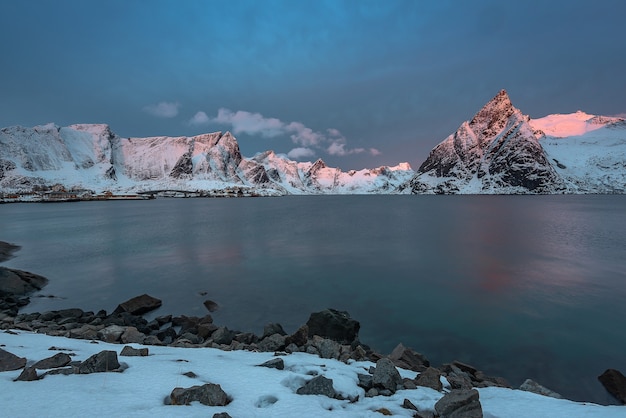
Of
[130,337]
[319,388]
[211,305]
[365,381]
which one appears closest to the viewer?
[319,388]

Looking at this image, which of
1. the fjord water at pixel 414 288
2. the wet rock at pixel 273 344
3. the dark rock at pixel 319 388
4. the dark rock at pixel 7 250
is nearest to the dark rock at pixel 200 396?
the dark rock at pixel 319 388

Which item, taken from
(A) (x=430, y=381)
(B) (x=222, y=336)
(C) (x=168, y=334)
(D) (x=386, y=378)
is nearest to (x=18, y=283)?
(C) (x=168, y=334)

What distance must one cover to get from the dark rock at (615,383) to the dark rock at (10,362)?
15.9 m

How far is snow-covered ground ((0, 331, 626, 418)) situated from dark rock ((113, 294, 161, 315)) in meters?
9.03

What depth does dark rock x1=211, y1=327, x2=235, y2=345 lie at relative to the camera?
1170 cm

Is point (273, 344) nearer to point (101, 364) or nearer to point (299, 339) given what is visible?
point (299, 339)

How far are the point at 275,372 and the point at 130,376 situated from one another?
9.25 feet

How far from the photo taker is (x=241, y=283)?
21922 mm

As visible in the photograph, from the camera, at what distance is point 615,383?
32.7 ft

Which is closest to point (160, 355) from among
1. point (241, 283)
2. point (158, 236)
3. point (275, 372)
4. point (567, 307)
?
point (275, 372)

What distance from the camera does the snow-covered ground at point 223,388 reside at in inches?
181

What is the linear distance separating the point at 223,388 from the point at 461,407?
4276 mm

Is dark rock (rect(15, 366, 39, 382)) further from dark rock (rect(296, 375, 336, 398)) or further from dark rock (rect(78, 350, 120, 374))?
dark rock (rect(296, 375, 336, 398))

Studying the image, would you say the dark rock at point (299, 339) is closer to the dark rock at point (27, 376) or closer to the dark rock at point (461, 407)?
the dark rock at point (461, 407)
